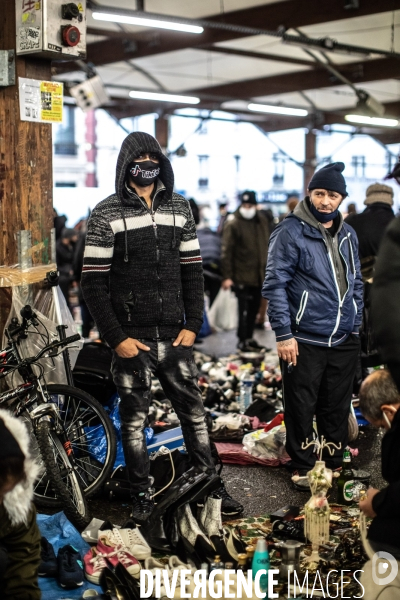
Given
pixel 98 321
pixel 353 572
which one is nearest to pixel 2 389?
pixel 98 321

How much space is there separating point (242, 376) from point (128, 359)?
4.08m

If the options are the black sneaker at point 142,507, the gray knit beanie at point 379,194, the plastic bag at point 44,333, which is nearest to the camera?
the black sneaker at point 142,507

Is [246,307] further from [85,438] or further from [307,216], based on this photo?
[85,438]

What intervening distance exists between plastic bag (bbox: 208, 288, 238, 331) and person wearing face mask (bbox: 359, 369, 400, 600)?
9.43 meters

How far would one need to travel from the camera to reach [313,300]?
5.21 meters

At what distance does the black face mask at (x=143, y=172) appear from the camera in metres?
4.57

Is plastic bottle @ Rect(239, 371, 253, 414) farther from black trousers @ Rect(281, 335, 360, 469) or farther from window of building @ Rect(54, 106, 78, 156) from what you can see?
window of building @ Rect(54, 106, 78, 156)

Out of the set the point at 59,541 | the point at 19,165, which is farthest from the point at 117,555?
the point at 19,165

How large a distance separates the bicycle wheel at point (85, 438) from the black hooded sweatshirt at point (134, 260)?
0.69 meters

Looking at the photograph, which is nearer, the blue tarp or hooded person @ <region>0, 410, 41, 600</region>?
hooded person @ <region>0, 410, 41, 600</region>

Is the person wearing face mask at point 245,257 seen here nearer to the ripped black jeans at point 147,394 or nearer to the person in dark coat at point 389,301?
the ripped black jeans at point 147,394

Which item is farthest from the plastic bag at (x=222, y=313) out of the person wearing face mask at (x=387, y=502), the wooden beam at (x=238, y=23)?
the person wearing face mask at (x=387, y=502)

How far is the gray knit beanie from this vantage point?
7.52 meters

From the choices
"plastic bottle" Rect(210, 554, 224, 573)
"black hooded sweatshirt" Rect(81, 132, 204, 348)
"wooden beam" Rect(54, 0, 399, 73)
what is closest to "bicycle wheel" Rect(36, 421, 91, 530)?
"black hooded sweatshirt" Rect(81, 132, 204, 348)
